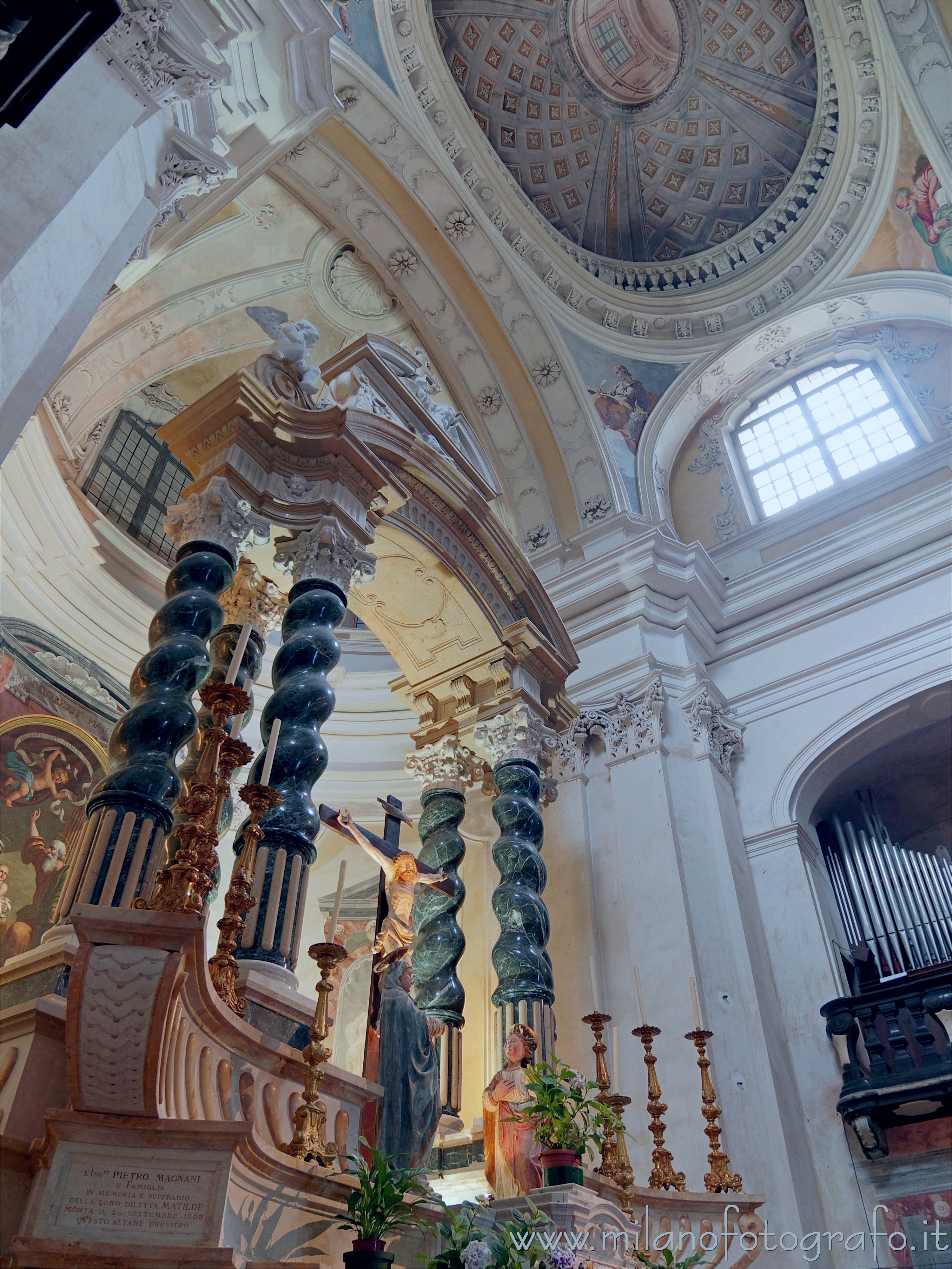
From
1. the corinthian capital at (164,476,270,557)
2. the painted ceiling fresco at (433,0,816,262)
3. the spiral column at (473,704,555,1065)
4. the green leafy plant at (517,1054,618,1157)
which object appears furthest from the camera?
the painted ceiling fresco at (433,0,816,262)

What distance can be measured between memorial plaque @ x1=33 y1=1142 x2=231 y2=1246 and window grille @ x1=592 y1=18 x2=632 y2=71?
1431 cm

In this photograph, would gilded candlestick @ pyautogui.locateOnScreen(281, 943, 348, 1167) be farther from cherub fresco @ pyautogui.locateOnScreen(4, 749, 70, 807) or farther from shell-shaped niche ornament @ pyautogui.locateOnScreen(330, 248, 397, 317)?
shell-shaped niche ornament @ pyautogui.locateOnScreen(330, 248, 397, 317)

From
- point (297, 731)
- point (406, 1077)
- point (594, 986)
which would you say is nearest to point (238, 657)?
point (297, 731)

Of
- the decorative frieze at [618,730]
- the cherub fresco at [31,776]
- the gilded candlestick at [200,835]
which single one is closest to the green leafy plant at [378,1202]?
the gilded candlestick at [200,835]

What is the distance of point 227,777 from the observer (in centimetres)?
362

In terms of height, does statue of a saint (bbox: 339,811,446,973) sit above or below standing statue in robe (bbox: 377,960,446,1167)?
above

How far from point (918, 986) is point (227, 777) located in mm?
6143

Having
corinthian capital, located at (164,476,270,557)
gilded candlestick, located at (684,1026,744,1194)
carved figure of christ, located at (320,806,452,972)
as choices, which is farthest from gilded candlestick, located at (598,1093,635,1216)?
corinthian capital, located at (164,476,270,557)

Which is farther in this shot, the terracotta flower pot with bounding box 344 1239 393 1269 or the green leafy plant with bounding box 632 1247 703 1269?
the green leafy plant with bounding box 632 1247 703 1269

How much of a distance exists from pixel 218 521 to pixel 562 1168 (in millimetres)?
3751

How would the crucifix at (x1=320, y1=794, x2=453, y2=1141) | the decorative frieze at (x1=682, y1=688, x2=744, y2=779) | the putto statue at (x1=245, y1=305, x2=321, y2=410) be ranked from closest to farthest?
1. the crucifix at (x1=320, y1=794, x2=453, y2=1141)
2. the putto statue at (x1=245, y1=305, x2=321, y2=410)
3. the decorative frieze at (x1=682, y1=688, x2=744, y2=779)

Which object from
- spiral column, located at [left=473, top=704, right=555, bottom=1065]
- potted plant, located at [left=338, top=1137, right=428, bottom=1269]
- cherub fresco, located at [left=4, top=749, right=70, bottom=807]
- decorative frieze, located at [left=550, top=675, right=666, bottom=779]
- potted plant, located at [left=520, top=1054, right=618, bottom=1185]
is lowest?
potted plant, located at [left=338, top=1137, right=428, bottom=1269]

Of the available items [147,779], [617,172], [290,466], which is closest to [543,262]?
[617,172]

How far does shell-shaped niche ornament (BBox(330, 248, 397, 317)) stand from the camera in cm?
1152
